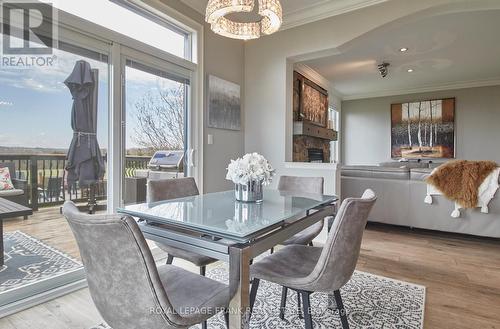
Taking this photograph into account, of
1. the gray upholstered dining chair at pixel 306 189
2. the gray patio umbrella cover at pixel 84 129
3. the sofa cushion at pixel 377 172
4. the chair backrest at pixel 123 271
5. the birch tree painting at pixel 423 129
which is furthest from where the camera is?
the birch tree painting at pixel 423 129

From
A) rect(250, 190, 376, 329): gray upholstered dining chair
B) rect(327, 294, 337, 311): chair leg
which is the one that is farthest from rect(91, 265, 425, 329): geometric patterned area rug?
rect(250, 190, 376, 329): gray upholstered dining chair

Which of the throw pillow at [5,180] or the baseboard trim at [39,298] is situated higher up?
the throw pillow at [5,180]

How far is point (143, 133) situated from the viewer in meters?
2.79

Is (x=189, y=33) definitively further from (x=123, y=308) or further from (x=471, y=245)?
(x=471, y=245)

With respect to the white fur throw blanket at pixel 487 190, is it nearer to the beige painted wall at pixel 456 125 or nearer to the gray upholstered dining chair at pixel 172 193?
the gray upholstered dining chair at pixel 172 193

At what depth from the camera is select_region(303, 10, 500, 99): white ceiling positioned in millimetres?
3770

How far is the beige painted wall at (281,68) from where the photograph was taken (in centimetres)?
321

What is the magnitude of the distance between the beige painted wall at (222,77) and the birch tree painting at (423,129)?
5.26 metres

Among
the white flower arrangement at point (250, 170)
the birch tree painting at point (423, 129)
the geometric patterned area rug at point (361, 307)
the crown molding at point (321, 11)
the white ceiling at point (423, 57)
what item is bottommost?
the geometric patterned area rug at point (361, 307)

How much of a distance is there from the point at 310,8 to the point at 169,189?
8.99 feet

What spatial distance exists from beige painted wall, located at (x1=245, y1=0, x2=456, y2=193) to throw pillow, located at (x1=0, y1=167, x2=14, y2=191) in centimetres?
263

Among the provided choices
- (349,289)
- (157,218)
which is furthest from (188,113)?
(349,289)

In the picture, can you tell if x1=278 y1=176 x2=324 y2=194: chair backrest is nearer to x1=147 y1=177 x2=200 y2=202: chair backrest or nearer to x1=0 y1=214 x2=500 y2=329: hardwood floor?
x1=147 y1=177 x2=200 y2=202: chair backrest

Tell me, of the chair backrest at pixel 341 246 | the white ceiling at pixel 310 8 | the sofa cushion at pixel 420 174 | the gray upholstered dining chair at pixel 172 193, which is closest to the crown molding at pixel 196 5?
the white ceiling at pixel 310 8
